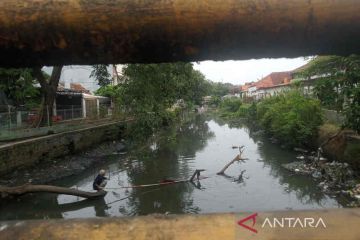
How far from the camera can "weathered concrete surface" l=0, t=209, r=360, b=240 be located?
1.90 meters

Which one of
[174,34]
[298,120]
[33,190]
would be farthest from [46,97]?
[174,34]

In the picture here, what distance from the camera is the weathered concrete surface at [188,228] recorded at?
1.90m

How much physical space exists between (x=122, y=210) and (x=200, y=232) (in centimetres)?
1146

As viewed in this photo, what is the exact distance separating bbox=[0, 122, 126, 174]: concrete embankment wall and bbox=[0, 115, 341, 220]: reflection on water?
6.89 feet

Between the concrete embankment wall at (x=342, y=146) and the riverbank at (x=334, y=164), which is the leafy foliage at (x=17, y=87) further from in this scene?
the concrete embankment wall at (x=342, y=146)

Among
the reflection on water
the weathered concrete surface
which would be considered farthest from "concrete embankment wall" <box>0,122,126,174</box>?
the weathered concrete surface

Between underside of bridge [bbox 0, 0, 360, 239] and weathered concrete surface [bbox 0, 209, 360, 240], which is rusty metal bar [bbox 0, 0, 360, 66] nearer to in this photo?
underside of bridge [bbox 0, 0, 360, 239]

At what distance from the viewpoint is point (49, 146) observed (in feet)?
65.6

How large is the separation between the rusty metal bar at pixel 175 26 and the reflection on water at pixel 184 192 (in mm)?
10969

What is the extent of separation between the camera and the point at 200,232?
1.90 meters

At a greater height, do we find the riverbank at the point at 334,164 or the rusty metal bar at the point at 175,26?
the rusty metal bar at the point at 175,26

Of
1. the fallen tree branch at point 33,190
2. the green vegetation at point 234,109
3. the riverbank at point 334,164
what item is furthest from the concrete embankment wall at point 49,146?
the green vegetation at point 234,109

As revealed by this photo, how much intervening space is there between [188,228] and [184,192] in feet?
43.2

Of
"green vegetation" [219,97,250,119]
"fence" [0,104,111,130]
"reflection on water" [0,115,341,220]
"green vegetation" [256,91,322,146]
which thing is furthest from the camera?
"green vegetation" [219,97,250,119]
